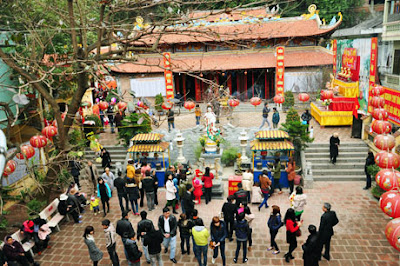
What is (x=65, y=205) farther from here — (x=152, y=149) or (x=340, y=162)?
(x=340, y=162)

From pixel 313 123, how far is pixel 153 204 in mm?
10475

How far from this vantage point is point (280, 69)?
72.5ft

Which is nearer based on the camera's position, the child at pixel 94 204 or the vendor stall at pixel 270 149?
the child at pixel 94 204

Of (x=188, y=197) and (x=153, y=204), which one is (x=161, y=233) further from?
(x=153, y=204)

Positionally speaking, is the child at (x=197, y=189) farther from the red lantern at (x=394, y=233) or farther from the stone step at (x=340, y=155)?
the red lantern at (x=394, y=233)

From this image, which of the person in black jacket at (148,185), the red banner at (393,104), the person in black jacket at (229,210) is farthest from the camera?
the red banner at (393,104)

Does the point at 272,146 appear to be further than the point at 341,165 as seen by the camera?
No

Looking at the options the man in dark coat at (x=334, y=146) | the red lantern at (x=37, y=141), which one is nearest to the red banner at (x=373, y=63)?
the man in dark coat at (x=334, y=146)

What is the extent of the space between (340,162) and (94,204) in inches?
349

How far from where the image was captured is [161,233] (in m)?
6.50

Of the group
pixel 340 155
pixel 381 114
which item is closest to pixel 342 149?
pixel 340 155

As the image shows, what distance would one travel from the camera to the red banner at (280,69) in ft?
71.3

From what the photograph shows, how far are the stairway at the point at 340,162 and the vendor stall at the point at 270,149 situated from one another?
1.31 metres

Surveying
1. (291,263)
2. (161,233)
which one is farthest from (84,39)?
(291,263)
